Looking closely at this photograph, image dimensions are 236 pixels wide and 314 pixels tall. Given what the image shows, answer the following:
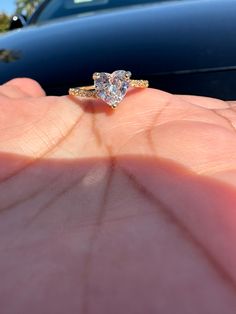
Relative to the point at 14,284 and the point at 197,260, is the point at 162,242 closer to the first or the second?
the point at 197,260

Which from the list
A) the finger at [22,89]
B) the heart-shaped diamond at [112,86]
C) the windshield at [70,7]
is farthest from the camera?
the windshield at [70,7]

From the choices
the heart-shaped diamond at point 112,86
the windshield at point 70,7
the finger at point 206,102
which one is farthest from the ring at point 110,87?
the windshield at point 70,7

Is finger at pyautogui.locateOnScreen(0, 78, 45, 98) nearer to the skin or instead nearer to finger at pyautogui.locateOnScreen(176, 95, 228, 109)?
the skin

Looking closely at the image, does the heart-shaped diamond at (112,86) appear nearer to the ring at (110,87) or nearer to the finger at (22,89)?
the ring at (110,87)

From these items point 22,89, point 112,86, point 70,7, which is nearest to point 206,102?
point 112,86

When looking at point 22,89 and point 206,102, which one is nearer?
point 206,102

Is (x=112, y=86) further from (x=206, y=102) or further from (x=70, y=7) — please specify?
(x=70, y=7)

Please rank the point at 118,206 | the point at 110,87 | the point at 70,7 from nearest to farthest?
the point at 118,206 → the point at 110,87 → the point at 70,7

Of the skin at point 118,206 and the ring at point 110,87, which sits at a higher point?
the ring at point 110,87

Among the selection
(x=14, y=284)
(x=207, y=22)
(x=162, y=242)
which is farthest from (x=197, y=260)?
(x=207, y=22)

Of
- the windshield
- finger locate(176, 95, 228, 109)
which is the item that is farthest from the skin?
the windshield
